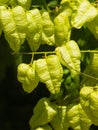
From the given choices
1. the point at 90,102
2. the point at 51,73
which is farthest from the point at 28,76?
the point at 90,102

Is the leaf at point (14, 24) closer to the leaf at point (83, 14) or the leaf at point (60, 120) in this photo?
the leaf at point (83, 14)

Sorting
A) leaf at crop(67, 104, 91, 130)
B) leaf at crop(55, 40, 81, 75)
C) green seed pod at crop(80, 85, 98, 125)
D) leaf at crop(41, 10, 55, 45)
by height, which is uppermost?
leaf at crop(41, 10, 55, 45)

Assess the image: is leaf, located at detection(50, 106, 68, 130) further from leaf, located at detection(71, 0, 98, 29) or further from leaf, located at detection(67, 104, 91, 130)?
leaf, located at detection(71, 0, 98, 29)

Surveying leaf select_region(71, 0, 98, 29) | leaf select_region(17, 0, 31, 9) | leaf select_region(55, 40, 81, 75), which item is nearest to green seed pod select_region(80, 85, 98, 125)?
leaf select_region(55, 40, 81, 75)

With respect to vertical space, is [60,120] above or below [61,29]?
below

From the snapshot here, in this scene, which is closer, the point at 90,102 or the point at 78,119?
the point at 90,102

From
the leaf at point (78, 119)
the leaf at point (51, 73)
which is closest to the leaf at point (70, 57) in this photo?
the leaf at point (51, 73)

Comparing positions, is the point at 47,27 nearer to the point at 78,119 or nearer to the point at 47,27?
the point at 47,27
